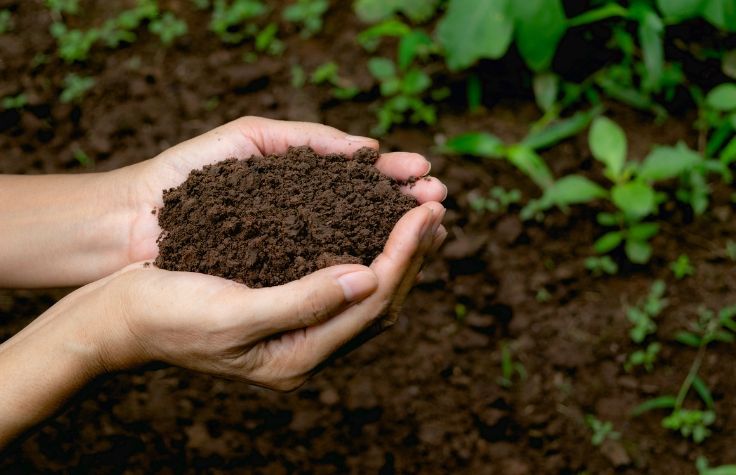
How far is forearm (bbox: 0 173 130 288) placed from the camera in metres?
2.00

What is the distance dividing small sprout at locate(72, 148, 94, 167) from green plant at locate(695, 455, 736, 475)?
2.55 metres

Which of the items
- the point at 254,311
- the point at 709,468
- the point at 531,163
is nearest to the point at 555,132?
the point at 531,163

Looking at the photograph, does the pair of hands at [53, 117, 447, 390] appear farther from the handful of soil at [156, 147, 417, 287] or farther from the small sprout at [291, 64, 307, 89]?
the small sprout at [291, 64, 307, 89]

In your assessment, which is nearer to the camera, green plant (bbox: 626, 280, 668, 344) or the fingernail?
the fingernail

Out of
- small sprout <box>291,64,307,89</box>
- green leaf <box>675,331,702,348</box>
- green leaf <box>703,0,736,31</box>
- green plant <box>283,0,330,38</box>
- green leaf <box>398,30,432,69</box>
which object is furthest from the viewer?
green plant <box>283,0,330,38</box>

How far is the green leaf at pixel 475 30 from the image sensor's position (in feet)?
8.82

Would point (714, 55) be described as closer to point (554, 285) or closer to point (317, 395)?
point (554, 285)

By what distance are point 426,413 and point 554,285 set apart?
66 cm

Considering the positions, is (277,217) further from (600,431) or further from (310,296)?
(600,431)

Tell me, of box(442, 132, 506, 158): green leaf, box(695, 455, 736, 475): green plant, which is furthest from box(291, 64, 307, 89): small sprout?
box(695, 455, 736, 475): green plant

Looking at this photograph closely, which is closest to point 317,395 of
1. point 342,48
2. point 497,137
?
point 497,137

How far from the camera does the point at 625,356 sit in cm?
241

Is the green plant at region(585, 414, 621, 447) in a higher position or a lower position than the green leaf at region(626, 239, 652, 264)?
lower

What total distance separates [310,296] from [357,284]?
4.0 inches
